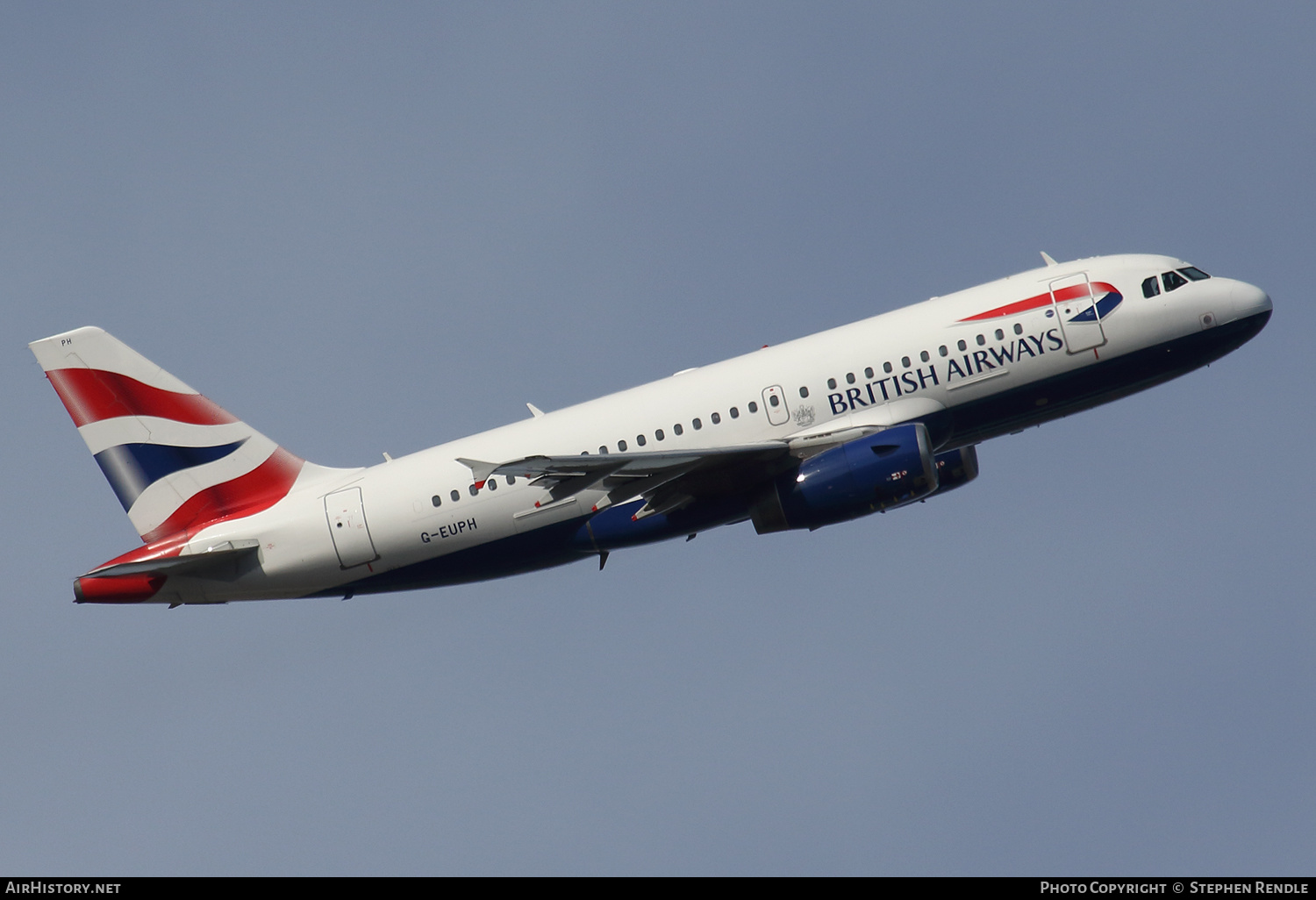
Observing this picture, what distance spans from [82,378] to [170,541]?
21.1 ft

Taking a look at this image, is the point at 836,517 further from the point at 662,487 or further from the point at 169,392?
the point at 169,392

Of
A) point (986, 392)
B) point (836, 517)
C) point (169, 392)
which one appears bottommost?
point (836, 517)

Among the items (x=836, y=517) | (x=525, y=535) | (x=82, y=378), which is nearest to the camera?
(x=836, y=517)

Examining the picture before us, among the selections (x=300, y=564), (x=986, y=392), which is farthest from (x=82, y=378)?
(x=986, y=392)

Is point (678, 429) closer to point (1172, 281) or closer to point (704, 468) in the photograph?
point (704, 468)

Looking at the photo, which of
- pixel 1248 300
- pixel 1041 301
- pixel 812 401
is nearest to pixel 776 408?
pixel 812 401

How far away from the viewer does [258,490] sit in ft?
148

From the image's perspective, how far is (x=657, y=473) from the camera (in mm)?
40219

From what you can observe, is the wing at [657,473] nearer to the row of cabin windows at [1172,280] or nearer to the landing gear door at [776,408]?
the landing gear door at [776,408]

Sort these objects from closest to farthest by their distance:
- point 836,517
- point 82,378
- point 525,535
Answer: point 836,517 < point 525,535 < point 82,378

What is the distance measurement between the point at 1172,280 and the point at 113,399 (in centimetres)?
3388

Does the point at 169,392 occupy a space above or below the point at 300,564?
above

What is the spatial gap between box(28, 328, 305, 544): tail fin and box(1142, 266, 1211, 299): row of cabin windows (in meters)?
27.3

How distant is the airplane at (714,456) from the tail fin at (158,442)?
0.30 feet
